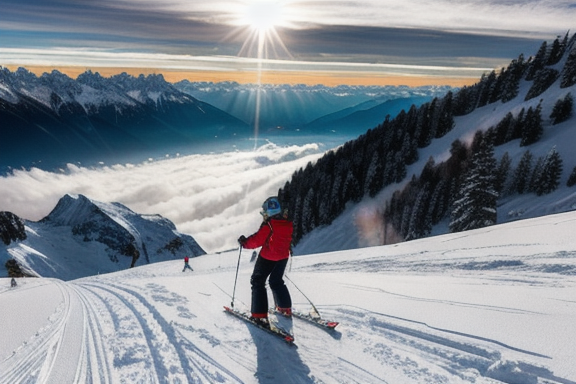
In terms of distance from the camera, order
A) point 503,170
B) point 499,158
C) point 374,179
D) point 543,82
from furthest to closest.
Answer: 1. point 374,179
2. point 543,82
3. point 499,158
4. point 503,170

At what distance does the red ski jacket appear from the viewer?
681 centimetres

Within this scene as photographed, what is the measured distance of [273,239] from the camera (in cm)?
696

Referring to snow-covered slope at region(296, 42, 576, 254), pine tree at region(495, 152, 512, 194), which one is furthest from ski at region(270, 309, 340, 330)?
pine tree at region(495, 152, 512, 194)

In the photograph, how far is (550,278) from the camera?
25.8ft

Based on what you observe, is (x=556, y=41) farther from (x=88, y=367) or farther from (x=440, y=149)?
(x=88, y=367)

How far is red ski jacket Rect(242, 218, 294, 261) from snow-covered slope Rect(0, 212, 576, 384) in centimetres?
134

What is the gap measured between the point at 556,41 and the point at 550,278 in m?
97.6

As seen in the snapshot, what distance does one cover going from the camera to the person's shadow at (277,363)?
203 inches

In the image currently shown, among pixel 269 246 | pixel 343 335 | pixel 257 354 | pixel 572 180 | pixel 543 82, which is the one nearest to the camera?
pixel 257 354

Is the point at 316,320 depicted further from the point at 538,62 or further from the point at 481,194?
the point at 538,62

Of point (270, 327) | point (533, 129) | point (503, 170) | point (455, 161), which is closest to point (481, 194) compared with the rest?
point (503, 170)

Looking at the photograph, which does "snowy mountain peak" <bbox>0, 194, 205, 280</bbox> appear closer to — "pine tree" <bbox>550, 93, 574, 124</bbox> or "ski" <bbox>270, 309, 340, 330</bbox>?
"pine tree" <bbox>550, 93, 574, 124</bbox>

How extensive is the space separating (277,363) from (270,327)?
3.83 feet

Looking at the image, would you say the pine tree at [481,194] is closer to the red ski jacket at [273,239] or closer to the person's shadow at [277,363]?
Answer: the red ski jacket at [273,239]
